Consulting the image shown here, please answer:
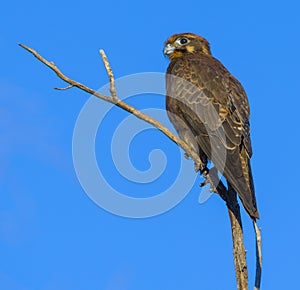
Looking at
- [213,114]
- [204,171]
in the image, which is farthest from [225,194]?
A: [213,114]

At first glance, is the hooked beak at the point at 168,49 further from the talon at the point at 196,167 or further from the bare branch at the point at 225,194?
the bare branch at the point at 225,194

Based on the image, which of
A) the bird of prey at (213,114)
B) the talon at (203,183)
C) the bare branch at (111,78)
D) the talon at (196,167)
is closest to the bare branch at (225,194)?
the bare branch at (111,78)

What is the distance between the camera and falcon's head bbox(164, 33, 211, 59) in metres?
9.87

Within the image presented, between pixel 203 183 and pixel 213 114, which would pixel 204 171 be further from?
pixel 213 114

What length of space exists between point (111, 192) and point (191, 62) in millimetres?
2190

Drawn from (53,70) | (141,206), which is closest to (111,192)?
(141,206)

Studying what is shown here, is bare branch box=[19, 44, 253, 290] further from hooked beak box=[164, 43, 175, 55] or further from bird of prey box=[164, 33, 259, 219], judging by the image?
hooked beak box=[164, 43, 175, 55]

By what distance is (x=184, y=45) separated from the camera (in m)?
9.95

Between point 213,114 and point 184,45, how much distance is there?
222 centimetres

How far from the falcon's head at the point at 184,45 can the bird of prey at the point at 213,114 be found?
53cm

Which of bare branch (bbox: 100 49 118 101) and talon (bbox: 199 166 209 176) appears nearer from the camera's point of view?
bare branch (bbox: 100 49 118 101)

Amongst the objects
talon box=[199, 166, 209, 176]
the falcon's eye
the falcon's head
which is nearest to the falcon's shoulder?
talon box=[199, 166, 209, 176]

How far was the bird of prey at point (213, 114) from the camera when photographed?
7.36 metres

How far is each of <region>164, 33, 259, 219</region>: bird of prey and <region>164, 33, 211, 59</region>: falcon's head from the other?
529 mm
